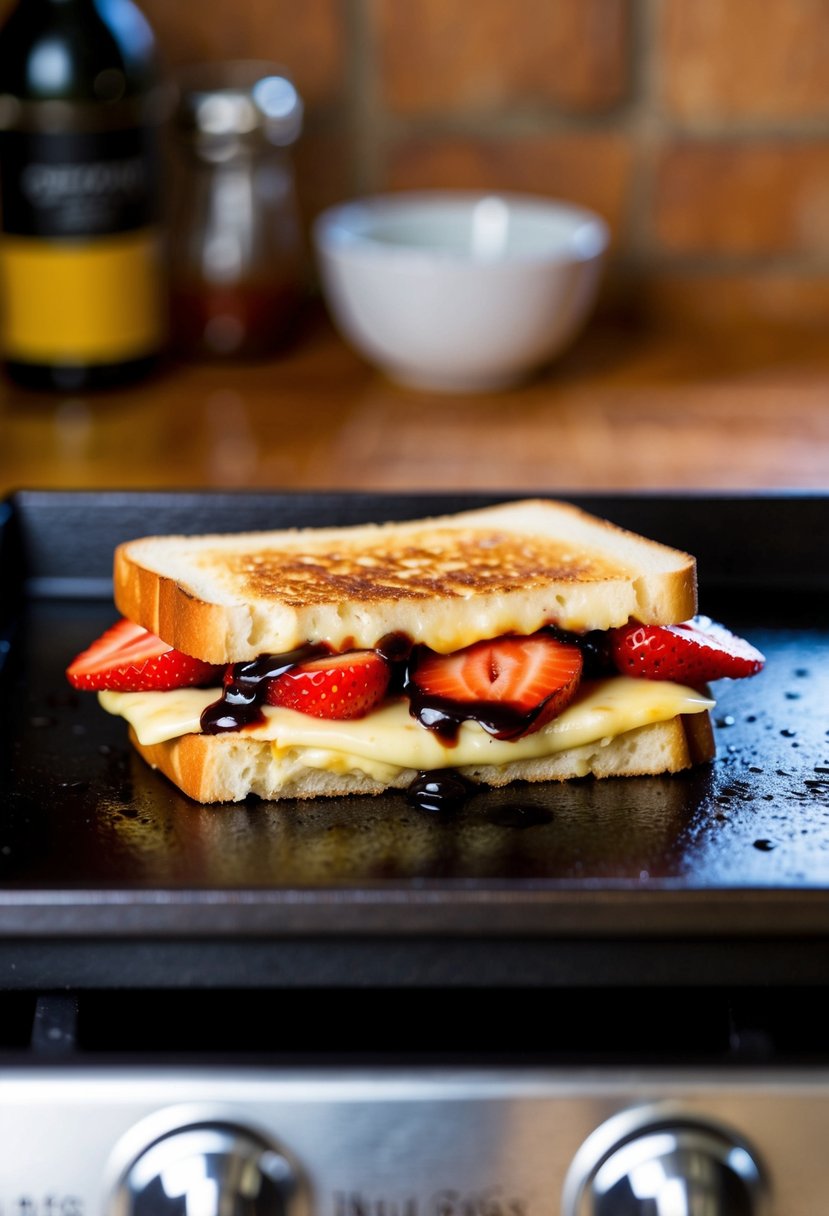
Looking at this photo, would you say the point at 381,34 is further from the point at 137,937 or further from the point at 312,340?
the point at 137,937

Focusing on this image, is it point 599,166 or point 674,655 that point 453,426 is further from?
point 674,655

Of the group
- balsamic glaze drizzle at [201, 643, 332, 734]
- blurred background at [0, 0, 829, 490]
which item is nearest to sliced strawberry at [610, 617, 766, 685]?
balsamic glaze drizzle at [201, 643, 332, 734]

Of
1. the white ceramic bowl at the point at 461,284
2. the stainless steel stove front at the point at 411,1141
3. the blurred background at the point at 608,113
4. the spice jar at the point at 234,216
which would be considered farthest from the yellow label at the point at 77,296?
the stainless steel stove front at the point at 411,1141

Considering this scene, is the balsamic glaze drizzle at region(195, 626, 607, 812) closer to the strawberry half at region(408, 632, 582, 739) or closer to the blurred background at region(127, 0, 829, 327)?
the strawberry half at region(408, 632, 582, 739)

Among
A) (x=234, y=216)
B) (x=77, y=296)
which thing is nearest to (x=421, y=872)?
(x=77, y=296)

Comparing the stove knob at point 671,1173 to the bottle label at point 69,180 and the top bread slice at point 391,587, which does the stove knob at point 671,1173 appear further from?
the bottle label at point 69,180
